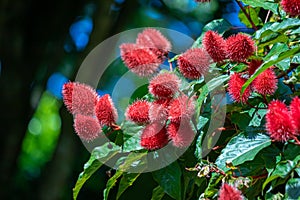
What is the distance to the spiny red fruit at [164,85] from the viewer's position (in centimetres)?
70

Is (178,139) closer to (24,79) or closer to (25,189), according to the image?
(24,79)

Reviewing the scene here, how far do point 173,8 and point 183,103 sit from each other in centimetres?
321

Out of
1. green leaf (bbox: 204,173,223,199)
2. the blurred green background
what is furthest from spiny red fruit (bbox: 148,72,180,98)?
the blurred green background

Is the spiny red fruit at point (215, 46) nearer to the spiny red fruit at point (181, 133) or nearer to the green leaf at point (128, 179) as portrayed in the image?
the spiny red fruit at point (181, 133)

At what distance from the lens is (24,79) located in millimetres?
2795

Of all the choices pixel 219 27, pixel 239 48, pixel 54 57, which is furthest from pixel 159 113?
pixel 54 57

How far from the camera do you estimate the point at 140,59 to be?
75 cm

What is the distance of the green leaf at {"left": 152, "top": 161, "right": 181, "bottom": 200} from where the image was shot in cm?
72

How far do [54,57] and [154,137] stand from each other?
234 cm

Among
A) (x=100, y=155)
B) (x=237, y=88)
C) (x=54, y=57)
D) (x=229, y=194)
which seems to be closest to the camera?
(x=229, y=194)

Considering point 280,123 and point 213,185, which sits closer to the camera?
point 280,123

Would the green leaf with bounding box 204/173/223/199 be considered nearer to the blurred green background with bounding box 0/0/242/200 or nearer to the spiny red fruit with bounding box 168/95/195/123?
the spiny red fruit with bounding box 168/95/195/123

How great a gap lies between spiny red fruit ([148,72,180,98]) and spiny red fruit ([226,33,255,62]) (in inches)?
3.2

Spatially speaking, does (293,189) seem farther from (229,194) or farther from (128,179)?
(128,179)
